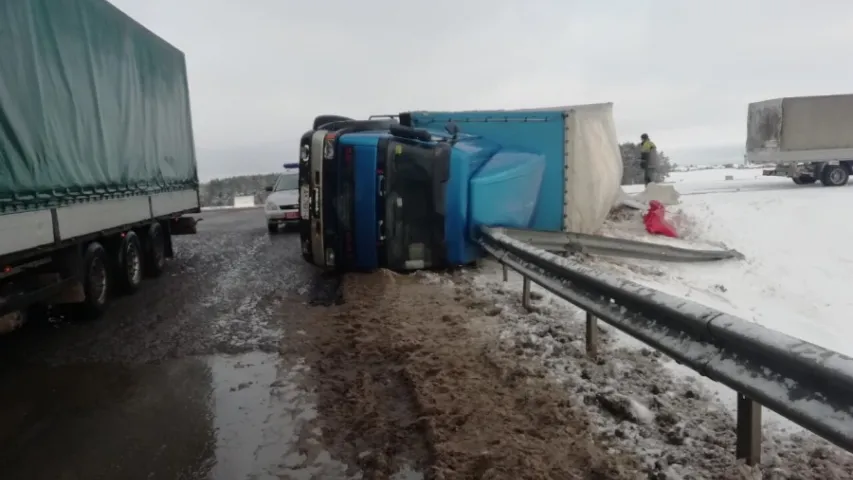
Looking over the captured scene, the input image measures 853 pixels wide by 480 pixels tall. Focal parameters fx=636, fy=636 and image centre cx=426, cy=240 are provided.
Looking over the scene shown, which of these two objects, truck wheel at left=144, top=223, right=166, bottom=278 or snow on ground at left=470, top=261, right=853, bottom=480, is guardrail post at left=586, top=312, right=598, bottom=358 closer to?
snow on ground at left=470, top=261, right=853, bottom=480

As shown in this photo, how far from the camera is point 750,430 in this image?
2.78 meters

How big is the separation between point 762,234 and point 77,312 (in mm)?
13884

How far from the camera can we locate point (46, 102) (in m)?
6.71

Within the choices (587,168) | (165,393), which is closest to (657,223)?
(587,168)

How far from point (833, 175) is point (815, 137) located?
1622 millimetres

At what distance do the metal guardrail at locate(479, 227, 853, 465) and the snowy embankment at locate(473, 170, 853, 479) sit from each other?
0.40 m

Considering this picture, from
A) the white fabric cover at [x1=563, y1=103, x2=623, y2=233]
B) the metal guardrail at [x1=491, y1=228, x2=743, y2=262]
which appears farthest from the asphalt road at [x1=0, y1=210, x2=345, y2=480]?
the white fabric cover at [x1=563, y1=103, x2=623, y2=233]

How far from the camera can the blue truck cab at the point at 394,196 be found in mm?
8297

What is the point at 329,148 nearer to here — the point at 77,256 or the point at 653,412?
the point at 77,256

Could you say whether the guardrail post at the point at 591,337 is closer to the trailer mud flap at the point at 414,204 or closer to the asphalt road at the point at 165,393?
the asphalt road at the point at 165,393

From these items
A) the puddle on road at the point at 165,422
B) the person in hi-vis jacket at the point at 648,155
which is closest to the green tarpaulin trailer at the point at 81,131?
the puddle on road at the point at 165,422

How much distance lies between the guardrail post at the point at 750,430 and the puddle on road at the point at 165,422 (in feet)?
6.60

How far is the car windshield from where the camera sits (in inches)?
724

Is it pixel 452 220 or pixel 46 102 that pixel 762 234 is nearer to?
pixel 452 220
